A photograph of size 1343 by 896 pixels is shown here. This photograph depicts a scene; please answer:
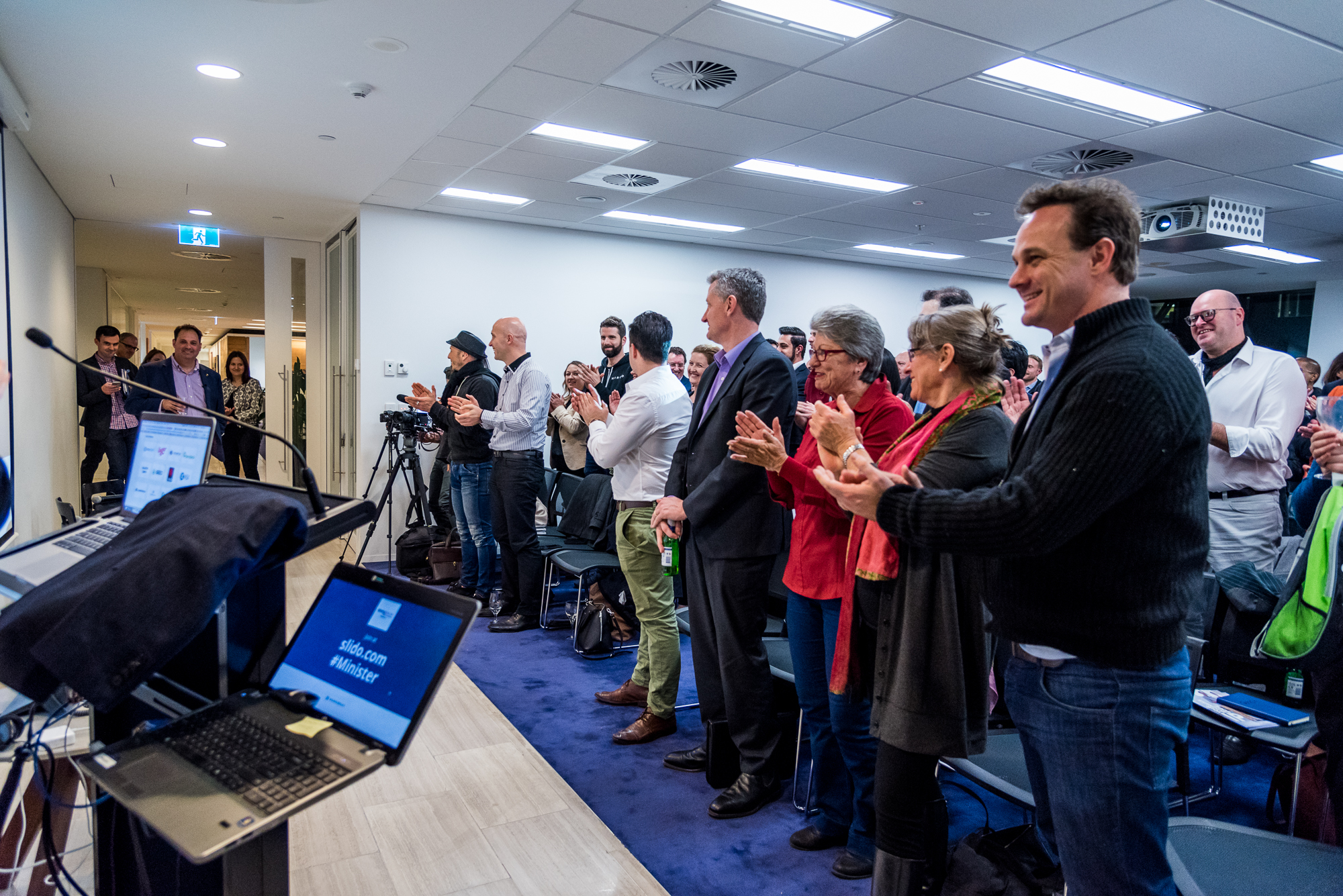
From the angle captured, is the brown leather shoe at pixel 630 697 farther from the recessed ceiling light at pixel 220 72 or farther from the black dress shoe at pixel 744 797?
the recessed ceiling light at pixel 220 72

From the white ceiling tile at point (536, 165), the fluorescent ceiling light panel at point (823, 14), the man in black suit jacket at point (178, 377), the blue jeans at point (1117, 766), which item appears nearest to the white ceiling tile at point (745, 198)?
the white ceiling tile at point (536, 165)

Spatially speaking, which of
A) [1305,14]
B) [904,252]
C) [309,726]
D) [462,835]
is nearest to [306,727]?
[309,726]

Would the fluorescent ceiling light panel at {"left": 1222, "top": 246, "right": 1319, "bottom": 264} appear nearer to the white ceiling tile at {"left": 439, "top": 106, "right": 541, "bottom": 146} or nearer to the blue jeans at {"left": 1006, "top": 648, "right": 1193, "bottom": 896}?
the white ceiling tile at {"left": 439, "top": 106, "right": 541, "bottom": 146}

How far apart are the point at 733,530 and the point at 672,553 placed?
1.22ft

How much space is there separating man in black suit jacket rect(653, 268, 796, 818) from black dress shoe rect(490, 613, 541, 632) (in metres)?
2.07

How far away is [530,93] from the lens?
3.87 metres

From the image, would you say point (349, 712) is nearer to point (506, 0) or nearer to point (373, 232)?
point (506, 0)

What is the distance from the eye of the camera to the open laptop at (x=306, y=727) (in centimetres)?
93

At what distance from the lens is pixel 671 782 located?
112 inches

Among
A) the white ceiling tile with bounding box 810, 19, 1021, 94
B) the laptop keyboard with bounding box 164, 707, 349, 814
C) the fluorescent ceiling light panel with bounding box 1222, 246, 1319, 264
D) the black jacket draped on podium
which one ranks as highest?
the white ceiling tile with bounding box 810, 19, 1021, 94

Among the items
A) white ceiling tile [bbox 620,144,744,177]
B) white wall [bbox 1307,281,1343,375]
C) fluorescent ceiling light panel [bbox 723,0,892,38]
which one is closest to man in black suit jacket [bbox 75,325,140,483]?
white ceiling tile [bbox 620,144,744,177]

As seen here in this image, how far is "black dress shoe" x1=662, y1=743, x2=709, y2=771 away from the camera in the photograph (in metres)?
2.92

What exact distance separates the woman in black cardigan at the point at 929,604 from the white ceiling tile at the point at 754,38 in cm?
174

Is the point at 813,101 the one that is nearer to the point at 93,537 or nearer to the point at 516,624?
the point at 516,624
